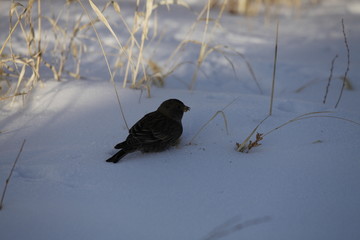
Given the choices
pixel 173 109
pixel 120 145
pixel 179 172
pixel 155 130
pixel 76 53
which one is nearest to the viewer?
pixel 179 172

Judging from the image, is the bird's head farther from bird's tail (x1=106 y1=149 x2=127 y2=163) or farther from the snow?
bird's tail (x1=106 y1=149 x2=127 y2=163)

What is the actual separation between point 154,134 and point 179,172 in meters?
0.36

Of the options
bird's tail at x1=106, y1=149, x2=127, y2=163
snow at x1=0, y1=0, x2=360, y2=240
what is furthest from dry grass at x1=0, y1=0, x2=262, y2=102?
bird's tail at x1=106, y1=149, x2=127, y2=163

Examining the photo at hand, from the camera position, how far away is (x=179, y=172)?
6.21ft

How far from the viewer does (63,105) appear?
264 centimetres

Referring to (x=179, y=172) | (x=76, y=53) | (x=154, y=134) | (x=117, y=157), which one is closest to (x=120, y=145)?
(x=117, y=157)

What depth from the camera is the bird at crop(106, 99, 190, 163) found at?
2036 millimetres

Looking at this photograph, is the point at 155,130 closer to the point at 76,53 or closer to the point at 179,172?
the point at 179,172

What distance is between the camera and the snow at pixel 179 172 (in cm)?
151

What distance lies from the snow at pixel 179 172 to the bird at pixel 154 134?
0.06 meters

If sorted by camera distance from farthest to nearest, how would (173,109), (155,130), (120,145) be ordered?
1. (173,109)
2. (155,130)
3. (120,145)

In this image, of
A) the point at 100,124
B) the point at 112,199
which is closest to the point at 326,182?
the point at 112,199

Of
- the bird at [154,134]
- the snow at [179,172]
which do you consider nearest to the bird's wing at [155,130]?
the bird at [154,134]

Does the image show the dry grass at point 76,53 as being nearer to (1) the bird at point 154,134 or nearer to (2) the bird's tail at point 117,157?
(1) the bird at point 154,134
